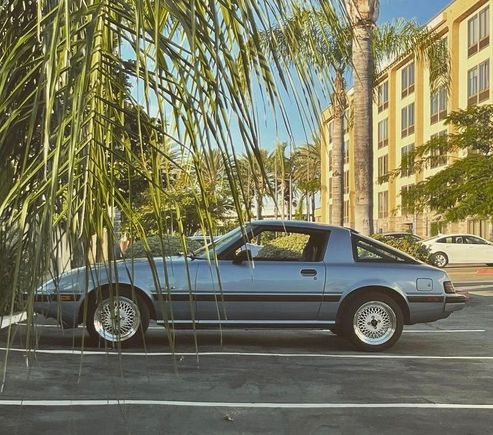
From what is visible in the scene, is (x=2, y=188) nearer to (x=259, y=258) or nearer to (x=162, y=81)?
(x=162, y=81)

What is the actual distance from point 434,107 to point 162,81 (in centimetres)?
4980

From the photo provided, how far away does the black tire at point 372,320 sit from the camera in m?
9.58

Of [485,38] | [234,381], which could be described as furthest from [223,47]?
[485,38]

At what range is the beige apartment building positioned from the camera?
41594 mm

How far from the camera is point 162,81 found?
4.91ft

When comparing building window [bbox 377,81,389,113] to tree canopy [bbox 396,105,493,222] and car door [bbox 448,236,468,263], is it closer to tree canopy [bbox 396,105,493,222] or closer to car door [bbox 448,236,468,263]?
car door [bbox 448,236,468,263]

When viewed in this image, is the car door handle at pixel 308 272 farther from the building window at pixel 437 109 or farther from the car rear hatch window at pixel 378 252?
the building window at pixel 437 109

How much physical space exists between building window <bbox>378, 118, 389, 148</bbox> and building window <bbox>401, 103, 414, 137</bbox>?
3.44 metres

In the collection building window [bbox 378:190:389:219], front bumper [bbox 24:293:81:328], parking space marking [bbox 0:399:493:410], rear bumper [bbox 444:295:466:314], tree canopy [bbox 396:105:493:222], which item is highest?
building window [bbox 378:190:389:219]

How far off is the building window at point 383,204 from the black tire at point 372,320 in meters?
51.4

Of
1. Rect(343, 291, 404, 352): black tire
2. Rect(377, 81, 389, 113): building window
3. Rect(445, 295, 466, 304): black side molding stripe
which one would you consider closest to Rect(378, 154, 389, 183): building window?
Rect(377, 81, 389, 113): building window

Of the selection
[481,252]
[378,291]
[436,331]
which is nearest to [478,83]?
[481,252]

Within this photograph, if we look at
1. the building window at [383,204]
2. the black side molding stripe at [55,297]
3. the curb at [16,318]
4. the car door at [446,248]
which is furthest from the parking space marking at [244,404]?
the building window at [383,204]

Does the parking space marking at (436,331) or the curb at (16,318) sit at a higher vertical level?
the curb at (16,318)
